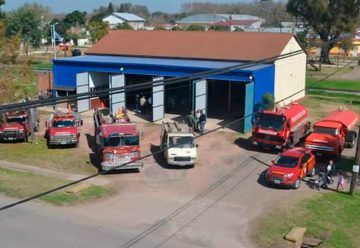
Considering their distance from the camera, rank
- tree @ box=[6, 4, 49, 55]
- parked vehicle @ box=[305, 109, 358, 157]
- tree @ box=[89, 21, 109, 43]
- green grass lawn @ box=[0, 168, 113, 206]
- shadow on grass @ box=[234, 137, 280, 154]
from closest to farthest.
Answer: green grass lawn @ box=[0, 168, 113, 206], parked vehicle @ box=[305, 109, 358, 157], shadow on grass @ box=[234, 137, 280, 154], tree @ box=[6, 4, 49, 55], tree @ box=[89, 21, 109, 43]

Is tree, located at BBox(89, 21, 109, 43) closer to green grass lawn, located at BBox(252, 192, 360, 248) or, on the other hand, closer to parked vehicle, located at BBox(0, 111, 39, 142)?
parked vehicle, located at BBox(0, 111, 39, 142)

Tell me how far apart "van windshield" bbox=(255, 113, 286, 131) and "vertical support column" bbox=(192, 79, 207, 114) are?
303 inches

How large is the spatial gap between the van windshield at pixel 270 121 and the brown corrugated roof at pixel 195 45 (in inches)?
429

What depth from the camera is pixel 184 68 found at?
37.5 meters

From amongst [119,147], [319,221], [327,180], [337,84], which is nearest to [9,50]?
[119,147]

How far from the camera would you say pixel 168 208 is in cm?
2077

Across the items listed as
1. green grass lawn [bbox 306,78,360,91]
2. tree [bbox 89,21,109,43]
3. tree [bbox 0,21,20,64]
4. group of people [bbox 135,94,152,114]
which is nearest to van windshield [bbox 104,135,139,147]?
tree [bbox 0,21,20,64]

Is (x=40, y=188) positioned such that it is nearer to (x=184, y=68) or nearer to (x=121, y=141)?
(x=121, y=141)

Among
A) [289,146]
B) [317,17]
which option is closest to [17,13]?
[317,17]

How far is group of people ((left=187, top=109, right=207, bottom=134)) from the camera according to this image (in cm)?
3342

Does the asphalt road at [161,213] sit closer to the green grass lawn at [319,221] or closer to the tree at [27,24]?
the green grass lawn at [319,221]

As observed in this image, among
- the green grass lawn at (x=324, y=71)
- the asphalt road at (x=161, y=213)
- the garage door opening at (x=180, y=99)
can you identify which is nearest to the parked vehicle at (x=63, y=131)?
the asphalt road at (x=161, y=213)

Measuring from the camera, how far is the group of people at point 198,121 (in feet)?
110

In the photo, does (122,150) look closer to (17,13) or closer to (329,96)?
(329,96)
